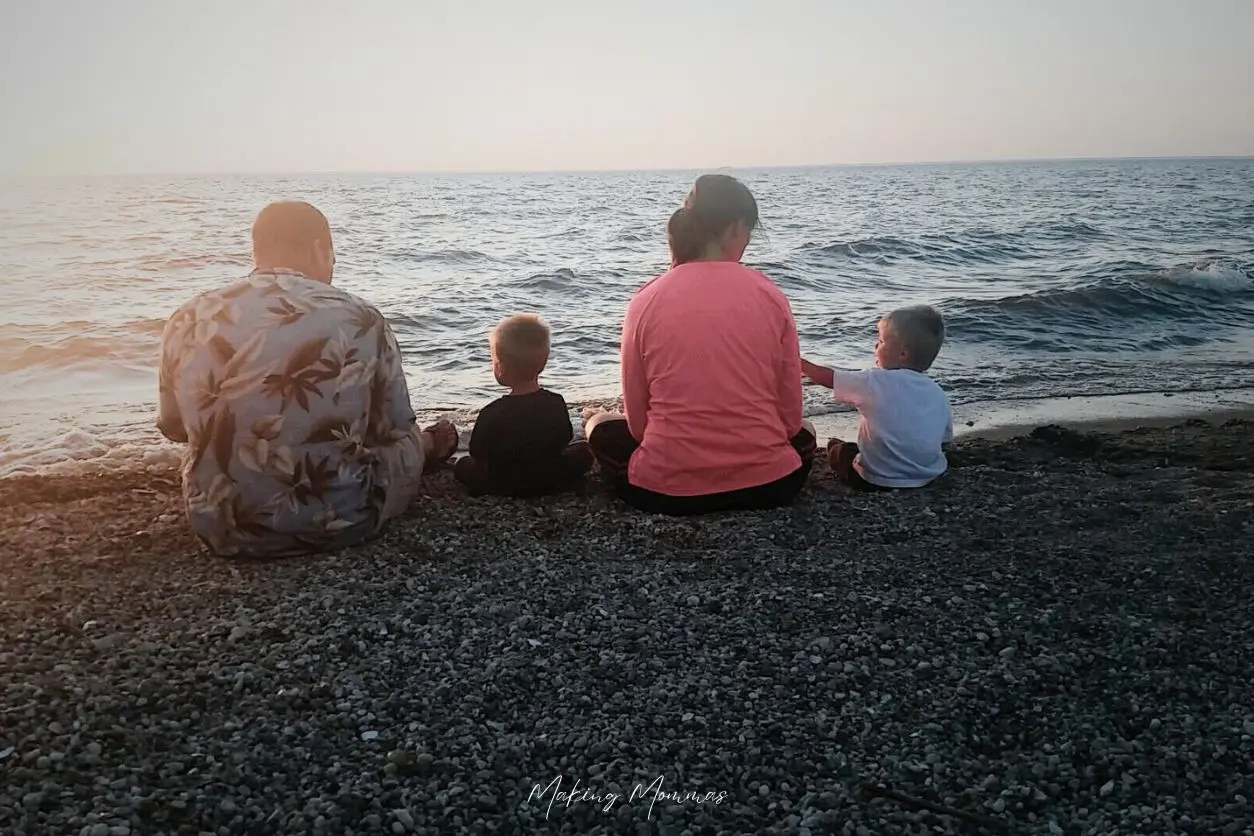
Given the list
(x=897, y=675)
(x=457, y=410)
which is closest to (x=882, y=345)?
(x=897, y=675)

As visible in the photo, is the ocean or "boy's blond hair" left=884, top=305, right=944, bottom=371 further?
the ocean

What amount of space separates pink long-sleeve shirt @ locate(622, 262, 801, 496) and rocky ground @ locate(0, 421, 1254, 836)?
0.27 m

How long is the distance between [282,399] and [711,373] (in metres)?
1.78

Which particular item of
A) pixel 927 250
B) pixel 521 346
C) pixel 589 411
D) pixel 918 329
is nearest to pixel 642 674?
pixel 521 346

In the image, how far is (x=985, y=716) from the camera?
2666 millimetres

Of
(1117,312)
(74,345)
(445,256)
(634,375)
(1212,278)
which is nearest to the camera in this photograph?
(634,375)

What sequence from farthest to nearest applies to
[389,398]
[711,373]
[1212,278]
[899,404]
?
[1212,278] → [899,404] → [711,373] → [389,398]

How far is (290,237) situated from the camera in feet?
12.1

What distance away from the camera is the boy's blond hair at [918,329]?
4.70 m

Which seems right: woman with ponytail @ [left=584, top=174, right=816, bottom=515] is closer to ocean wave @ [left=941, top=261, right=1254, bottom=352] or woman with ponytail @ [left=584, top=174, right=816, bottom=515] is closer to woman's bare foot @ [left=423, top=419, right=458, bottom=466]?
woman's bare foot @ [left=423, top=419, right=458, bottom=466]

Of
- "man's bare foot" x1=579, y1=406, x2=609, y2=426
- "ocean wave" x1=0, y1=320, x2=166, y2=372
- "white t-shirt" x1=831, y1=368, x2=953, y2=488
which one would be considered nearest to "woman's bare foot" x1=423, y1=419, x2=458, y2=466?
"white t-shirt" x1=831, y1=368, x2=953, y2=488

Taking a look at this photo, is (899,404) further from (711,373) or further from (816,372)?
(711,373)

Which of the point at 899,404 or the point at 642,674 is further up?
the point at 899,404

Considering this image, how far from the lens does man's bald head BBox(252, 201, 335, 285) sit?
367 centimetres
